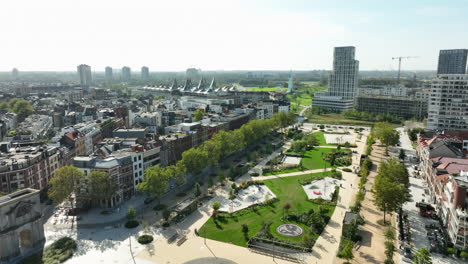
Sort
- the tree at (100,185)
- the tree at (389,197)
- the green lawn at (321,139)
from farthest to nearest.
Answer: the green lawn at (321,139)
the tree at (100,185)
the tree at (389,197)

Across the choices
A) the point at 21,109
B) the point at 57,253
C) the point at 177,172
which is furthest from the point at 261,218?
the point at 21,109

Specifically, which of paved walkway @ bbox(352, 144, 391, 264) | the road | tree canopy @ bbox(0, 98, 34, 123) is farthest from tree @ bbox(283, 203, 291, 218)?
tree canopy @ bbox(0, 98, 34, 123)

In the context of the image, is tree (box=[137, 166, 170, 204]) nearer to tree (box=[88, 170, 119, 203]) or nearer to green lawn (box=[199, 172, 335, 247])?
tree (box=[88, 170, 119, 203])

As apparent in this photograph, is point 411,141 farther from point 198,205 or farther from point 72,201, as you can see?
point 72,201

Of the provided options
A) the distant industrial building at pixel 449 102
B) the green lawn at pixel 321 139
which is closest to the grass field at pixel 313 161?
the green lawn at pixel 321 139

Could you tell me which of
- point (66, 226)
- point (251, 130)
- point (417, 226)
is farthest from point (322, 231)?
point (251, 130)

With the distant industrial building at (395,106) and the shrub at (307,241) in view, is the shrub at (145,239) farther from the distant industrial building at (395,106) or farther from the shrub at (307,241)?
the distant industrial building at (395,106)
